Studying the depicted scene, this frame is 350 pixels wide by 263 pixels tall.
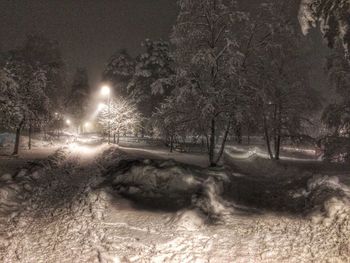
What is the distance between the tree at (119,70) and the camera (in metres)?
47.7

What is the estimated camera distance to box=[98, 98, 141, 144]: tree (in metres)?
35.7

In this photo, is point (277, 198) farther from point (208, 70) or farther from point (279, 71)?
point (279, 71)

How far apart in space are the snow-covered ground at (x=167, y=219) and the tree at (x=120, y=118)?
64.0 ft

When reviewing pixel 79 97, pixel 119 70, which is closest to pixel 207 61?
pixel 119 70

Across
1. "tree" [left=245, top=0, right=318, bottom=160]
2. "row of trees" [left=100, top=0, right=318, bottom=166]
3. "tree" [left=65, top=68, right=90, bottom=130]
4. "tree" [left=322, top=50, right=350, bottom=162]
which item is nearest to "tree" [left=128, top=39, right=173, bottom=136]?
"tree" [left=245, top=0, right=318, bottom=160]

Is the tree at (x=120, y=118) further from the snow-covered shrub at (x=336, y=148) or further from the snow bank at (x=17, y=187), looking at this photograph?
the snow-covered shrub at (x=336, y=148)

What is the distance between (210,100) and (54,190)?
28.4 feet

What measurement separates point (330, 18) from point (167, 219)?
290 inches

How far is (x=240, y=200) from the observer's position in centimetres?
1338

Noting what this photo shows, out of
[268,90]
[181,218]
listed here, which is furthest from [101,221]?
Answer: [268,90]

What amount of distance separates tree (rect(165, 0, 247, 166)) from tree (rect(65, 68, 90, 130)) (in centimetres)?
4770

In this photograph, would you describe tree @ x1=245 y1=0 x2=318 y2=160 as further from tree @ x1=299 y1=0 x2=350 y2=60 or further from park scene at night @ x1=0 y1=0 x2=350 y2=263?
tree @ x1=299 y1=0 x2=350 y2=60

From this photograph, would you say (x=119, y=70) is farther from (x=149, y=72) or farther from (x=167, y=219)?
(x=167, y=219)

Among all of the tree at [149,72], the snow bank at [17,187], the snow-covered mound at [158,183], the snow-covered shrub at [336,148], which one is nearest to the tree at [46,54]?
the tree at [149,72]
